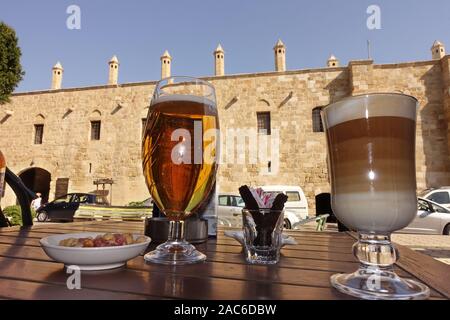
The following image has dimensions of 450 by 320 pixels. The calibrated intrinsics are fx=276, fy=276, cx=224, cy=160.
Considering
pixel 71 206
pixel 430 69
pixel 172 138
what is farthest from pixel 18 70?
pixel 430 69

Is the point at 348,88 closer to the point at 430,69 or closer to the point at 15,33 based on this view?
the point at 430,69

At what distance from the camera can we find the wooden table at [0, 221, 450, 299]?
0.44 meters

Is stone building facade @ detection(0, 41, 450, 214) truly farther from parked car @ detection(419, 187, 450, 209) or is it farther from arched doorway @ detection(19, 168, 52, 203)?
parked car @ detection(419, 187, 450, 209)

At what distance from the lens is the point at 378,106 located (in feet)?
1.88

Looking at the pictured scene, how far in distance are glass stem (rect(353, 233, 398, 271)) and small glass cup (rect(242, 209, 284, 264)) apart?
21cm

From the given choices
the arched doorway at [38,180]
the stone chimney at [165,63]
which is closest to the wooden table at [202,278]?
the stone chimney at [165,63]

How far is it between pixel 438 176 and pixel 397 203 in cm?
1236

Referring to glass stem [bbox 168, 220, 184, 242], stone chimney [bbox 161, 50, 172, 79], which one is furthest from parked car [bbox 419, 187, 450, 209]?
stone chimney [bbox 161, 50, 172, 79]

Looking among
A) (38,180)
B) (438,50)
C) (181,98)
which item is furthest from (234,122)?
(438,50)

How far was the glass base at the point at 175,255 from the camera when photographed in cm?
65

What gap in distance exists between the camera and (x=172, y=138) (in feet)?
2.36

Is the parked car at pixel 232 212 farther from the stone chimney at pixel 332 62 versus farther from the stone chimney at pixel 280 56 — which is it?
the stone chimney at pixel 332 62
